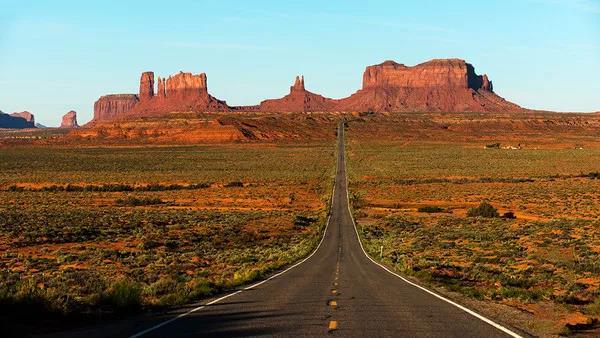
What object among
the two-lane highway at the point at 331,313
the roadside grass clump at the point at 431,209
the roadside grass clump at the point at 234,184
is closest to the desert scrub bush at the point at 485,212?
the roadside grass clump at the point at 431,209

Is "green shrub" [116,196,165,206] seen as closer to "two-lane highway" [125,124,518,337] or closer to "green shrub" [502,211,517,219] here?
"green shrub" [502,211,517,219]

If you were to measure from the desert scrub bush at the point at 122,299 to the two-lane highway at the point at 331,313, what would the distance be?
4.48 feet

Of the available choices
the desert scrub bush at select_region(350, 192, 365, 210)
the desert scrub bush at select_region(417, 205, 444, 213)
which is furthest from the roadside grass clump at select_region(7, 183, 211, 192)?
the desert scrub bush at select_region(417, 205, 444, 213)

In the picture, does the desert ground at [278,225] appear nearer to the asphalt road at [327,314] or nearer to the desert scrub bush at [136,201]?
the desert scrub bush at [136,201]

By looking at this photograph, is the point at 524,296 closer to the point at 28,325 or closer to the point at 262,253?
the point at 28,325

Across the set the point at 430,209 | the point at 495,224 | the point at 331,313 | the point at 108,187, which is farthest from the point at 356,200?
the point at 331,313

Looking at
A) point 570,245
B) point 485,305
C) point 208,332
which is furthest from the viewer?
point 570,245

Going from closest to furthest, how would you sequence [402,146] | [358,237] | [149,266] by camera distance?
[149,266] < [358,237] < [402,146]

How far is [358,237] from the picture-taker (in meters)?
44.0

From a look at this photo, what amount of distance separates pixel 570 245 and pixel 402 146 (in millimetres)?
130523

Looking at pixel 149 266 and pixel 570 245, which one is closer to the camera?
pixel 149 266

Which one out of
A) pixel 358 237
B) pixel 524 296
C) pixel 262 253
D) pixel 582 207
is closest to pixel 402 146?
pixel 582 207

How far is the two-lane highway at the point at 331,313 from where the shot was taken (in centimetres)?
1047

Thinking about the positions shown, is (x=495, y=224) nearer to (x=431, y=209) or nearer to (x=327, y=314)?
(x=431, y=209)
